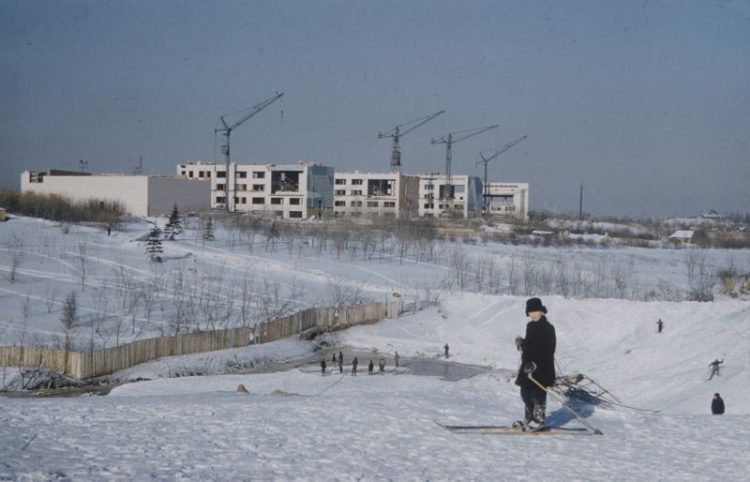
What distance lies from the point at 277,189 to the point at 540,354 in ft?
293

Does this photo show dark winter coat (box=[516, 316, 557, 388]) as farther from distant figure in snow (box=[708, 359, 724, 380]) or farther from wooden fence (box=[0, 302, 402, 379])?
wooden fence (box=[0, 302, 402, 379])

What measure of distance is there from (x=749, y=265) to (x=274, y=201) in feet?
178

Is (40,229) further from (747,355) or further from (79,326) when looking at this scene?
(747,355)

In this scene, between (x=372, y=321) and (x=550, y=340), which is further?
(x=372, y=321)

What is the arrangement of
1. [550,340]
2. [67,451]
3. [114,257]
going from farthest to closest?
[114,257] < [550,340] < [67,451]

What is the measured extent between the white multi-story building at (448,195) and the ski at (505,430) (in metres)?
102

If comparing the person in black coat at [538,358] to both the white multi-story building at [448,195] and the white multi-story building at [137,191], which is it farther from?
the white multi-story building at [448,195]

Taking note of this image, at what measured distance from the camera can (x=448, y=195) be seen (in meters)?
118

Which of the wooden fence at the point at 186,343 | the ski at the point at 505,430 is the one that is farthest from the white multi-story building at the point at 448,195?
the ski at the point at 505,430

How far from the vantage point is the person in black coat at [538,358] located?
10.4 metres

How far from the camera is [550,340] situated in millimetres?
10555

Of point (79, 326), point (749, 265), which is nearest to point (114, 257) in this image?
point (79, 326)

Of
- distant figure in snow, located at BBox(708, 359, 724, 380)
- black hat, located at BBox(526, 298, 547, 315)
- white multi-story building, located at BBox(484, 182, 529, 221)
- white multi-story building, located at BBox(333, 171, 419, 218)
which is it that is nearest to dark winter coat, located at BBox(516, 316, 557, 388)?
black hat, located at BBox(526, 298, 547, 315)

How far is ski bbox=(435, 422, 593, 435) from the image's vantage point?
10.3 metres
